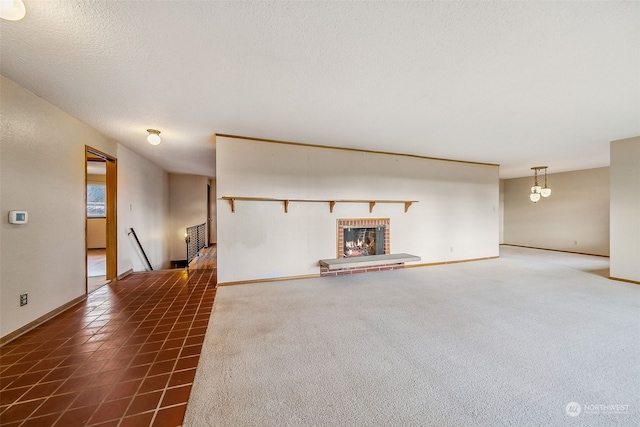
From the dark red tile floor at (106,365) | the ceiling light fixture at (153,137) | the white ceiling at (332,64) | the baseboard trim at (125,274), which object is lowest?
the dark red tile floor at (106,365)

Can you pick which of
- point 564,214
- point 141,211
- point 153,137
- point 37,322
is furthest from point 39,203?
point 564,214

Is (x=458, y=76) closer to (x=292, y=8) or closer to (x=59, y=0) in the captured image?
(x=292, y=8)

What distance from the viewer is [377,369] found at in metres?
1.90

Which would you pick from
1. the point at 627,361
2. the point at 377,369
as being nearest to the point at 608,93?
the point at 627,361

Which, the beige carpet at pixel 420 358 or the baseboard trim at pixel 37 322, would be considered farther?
the baseboard trim at pixel 37 322

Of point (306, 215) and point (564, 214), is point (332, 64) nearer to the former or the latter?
point (306, 215)

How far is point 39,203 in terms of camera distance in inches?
106

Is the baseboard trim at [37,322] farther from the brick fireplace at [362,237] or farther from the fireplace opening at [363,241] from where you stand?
the fireplace opening at [363,241]

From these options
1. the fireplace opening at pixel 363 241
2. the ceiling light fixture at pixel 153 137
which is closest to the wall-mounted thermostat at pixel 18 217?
the ceiling light fixture at pixel 153 137

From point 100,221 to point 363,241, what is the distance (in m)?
8.54

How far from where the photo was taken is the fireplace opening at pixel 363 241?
5.00m

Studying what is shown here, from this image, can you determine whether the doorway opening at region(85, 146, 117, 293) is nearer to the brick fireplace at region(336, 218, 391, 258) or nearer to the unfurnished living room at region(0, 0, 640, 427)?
the unfurnished living room at region(0, 0, 640, 427)

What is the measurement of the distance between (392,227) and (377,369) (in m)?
3.76

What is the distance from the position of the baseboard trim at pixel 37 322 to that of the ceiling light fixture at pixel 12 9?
2.72 metres
